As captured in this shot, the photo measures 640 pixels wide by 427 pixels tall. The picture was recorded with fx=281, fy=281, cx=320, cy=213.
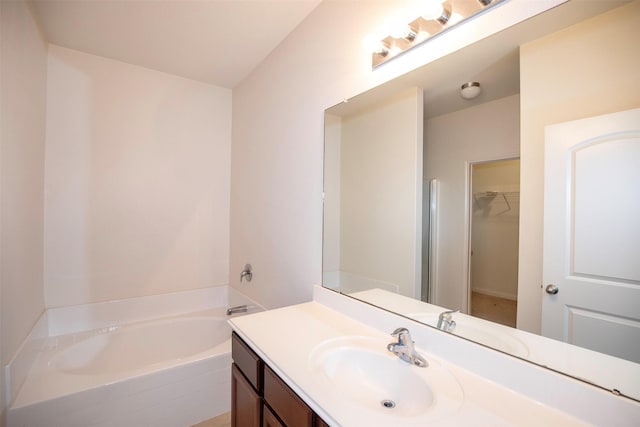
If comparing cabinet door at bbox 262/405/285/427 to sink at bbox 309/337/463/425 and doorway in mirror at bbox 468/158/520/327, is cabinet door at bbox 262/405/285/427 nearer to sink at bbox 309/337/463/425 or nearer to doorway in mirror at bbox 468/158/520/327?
sink at bbox 309/337/463/425

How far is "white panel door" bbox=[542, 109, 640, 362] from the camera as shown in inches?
26.4

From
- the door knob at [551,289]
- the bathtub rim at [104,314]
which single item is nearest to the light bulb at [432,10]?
the door knob at [551,289]

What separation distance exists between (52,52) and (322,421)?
2955 millimetres

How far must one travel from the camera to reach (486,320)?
3.11ft

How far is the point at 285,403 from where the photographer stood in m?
0.92

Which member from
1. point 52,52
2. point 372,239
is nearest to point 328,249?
point 372,239

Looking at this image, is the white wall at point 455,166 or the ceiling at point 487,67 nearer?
the ceiling at point 487,67

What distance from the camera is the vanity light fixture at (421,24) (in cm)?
95

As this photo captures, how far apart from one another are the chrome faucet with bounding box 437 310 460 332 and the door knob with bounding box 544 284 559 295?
299mm

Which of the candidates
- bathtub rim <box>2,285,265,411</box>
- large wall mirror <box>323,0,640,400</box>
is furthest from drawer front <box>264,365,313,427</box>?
bathtub rim <box>2,285,265,411</box>

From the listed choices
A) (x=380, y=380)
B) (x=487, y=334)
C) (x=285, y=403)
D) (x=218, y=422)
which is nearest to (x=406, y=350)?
(x=380, y=380)

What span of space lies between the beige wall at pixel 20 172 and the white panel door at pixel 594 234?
2170 mm

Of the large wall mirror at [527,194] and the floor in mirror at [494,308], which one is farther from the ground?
the large wall mirror at [527,194]

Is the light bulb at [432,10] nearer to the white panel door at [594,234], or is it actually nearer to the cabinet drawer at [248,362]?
the white panel door at [594,234]
